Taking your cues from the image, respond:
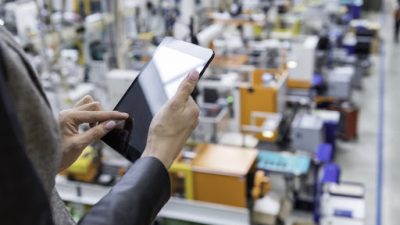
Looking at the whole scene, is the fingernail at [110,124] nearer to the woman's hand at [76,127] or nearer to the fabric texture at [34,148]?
the woman's hand at [76,127]

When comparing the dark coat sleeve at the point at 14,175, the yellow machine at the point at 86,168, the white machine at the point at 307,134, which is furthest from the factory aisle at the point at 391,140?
the dark coat sleeve at the point at 14,175

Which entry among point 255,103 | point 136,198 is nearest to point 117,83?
point 255,103

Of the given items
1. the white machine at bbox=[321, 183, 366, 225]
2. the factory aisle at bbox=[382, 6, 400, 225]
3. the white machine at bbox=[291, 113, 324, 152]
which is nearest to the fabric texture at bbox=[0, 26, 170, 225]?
the white machine at bbox=[321, 183, 366, 225]

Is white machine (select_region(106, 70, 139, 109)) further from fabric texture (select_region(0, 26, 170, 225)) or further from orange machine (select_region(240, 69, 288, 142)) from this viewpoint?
fabric texture (select_region(0, 26, 170, 225))

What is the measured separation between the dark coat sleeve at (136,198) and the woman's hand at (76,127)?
245 millimetres

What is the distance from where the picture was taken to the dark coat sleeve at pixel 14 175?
59cm

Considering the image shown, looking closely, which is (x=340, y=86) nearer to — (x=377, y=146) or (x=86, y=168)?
(x=377, y=146)

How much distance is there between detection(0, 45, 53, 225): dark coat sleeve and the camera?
0.59 meters

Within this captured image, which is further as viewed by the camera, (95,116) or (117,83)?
(117,83)

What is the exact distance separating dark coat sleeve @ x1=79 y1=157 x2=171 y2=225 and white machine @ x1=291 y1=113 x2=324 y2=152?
15.6 feet

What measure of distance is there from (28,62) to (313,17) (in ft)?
33.0

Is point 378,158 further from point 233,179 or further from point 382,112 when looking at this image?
point 233,179

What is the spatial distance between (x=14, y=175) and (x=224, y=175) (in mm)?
3160

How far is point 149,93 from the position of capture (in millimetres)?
1182
